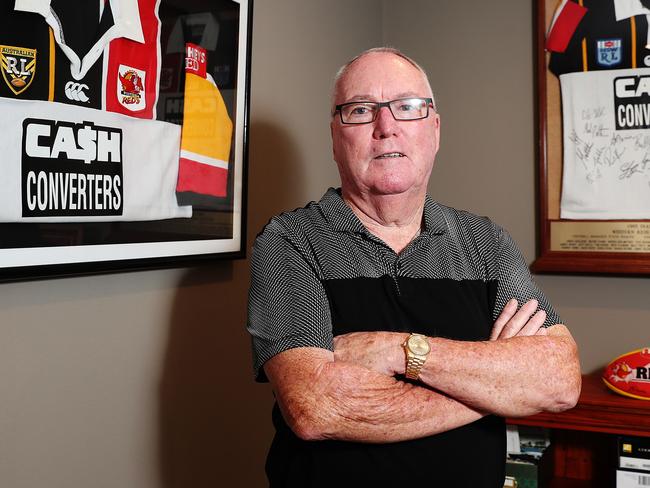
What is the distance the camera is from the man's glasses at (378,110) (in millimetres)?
1443

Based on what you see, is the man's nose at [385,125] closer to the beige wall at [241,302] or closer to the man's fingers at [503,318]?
the man's fingers at [503,318]

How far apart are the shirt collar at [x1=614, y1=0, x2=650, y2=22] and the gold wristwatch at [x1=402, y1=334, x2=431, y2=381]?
1.80 m

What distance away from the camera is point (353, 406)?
3.89ft

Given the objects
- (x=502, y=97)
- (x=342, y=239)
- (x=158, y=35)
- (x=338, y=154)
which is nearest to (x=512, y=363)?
(x=342, y=239)

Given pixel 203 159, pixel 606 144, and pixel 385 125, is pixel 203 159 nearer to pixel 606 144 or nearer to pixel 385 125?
pixel 385 125

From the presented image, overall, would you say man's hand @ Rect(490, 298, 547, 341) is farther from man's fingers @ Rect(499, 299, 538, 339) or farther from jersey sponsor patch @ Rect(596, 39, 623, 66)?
jersey sponsor patch @ Rect(596, 39, 623, 66)

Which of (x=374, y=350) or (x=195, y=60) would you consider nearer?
(x=374, y=350)

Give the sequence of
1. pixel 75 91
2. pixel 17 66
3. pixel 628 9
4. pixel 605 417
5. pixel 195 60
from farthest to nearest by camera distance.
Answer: pixel 628 9
pixel 605 417
pixel 195 60
pixel 75 91
pixel 17 66

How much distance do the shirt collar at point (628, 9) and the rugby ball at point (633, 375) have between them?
1.19 metres

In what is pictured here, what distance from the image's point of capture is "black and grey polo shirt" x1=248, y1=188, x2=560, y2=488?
1.27m

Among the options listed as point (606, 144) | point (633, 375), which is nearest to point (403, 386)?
point (633, 375)

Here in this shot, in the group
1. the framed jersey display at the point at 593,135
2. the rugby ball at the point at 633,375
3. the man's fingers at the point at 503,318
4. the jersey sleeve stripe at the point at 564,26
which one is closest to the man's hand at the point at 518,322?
the man's fingers at the point at 503,318

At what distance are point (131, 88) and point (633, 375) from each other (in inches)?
70.3

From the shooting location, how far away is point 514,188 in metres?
2.69
